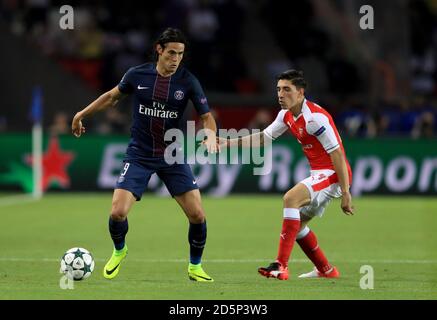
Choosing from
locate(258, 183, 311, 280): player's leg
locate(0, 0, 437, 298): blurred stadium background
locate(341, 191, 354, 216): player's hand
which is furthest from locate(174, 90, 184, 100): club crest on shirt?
locate(0, 0, 437, 298): blurred stadium background

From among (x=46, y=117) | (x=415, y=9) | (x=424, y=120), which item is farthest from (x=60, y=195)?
(x=415, y=9)

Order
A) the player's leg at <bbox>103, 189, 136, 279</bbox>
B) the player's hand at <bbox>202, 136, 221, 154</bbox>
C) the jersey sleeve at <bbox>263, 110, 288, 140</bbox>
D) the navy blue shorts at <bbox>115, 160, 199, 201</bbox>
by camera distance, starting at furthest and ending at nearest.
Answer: the jersey sleeve at <bbox>263, 110, 288, 140</bbox> < the navy blue shorts at <bbox>115, 160, 199, 201</bbox> < the player's leg at <bbox>103, 189, 136, 279</bbox> < the player's hand at <bbox>202, 136, 221, 154</bbox>

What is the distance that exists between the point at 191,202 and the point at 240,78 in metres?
16.2

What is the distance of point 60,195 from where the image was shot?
22.1m

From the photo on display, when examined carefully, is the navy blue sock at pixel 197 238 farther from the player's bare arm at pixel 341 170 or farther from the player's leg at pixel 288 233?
the player's bare arm at pixel 341 170

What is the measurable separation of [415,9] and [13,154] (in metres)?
11.8

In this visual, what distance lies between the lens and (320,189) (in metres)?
10.4

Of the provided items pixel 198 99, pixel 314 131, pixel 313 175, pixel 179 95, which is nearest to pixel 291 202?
pixel 313 175

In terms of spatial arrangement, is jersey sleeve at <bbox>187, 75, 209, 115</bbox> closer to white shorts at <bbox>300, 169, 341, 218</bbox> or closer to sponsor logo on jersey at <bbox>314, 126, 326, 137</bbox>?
sponsor logo on jersey at <bbox>314, 126, 326, 137</bbox>

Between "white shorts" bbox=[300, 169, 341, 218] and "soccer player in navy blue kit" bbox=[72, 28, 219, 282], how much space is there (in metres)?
1.07

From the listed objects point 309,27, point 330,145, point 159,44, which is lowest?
point 330,145

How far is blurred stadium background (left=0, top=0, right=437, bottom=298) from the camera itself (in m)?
21.5

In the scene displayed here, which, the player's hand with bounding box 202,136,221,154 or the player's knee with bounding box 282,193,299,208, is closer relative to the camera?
the player's hand with bounding box 202,136,221,154

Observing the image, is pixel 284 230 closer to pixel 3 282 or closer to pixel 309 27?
pixel 3 282
